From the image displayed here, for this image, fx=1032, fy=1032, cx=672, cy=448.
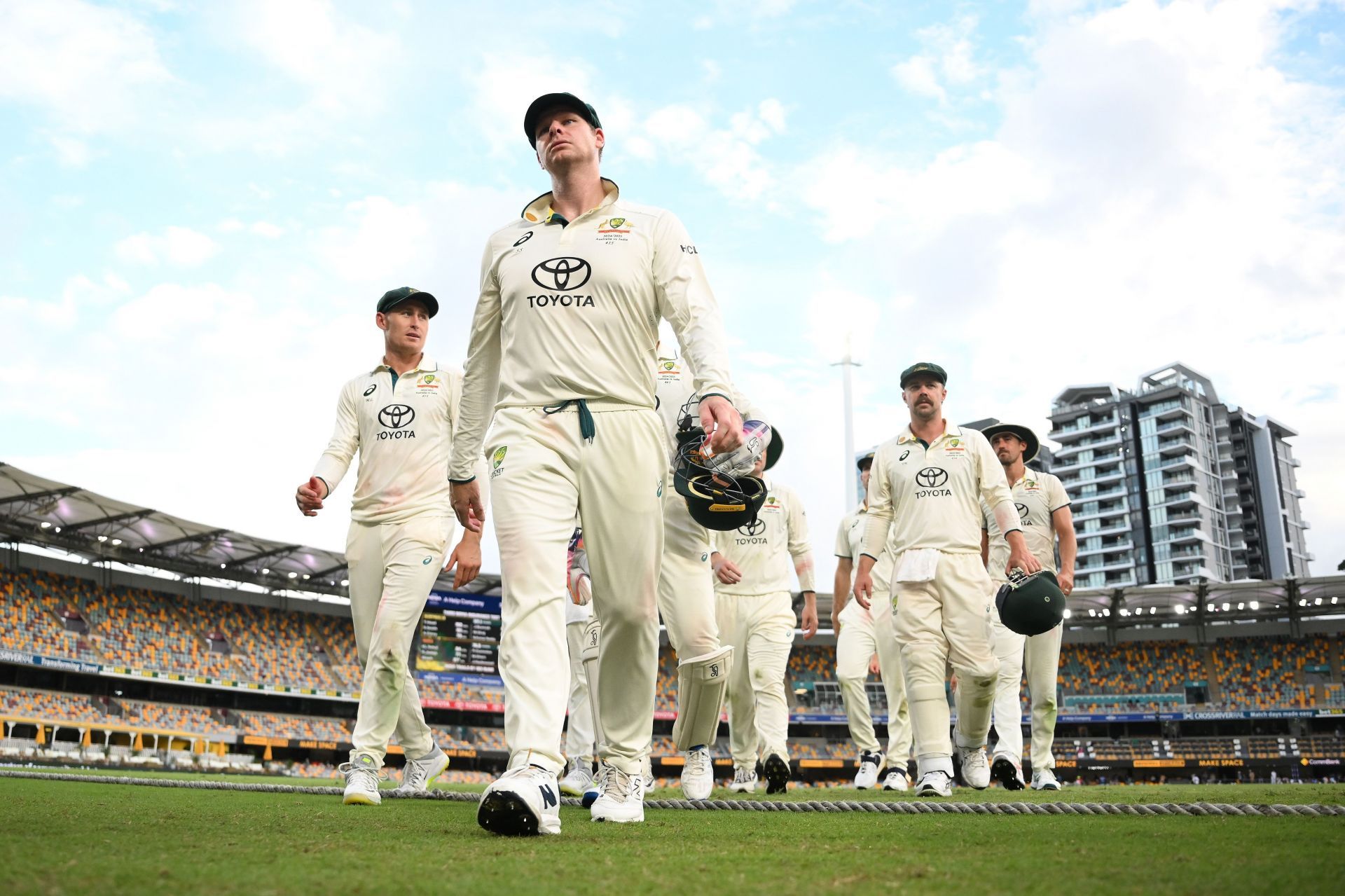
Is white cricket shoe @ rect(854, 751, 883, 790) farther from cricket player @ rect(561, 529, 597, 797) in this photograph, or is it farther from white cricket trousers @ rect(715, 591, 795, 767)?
cricket player @ rect(561, 529, 597, 797)

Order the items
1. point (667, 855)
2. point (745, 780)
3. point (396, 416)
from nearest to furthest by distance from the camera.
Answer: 1. point (667, 855)
2. point (396, 416)
3. point (745, 780)

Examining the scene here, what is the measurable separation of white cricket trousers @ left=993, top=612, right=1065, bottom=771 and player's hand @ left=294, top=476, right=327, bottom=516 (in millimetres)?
5985

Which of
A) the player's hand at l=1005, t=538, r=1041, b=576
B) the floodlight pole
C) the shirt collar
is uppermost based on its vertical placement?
the floodlight pole

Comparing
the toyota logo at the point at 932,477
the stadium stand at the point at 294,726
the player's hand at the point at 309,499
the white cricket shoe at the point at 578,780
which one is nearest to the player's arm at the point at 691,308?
the player's hand at the point at 309,499

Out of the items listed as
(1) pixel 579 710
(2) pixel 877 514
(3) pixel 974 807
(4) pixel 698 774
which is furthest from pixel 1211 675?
(3) pixel 974 807

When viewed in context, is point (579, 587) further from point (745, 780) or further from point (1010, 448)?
point (1010, 448)

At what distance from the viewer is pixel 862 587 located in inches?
307

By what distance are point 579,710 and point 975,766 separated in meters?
2.87

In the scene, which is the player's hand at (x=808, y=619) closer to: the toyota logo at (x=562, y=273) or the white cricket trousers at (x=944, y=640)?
the white cricket trousers at (x=944, y=640)

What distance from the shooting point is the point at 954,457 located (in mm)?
7246

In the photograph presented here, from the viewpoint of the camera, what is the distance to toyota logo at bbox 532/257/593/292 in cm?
414

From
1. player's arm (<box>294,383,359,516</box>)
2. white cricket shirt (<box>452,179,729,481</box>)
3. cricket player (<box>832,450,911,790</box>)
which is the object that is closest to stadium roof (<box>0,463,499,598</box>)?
cricket player (<box>832,450,911,790</box>)

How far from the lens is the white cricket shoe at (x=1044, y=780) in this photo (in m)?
8.98

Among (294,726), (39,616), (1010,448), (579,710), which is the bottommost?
(294,726)
